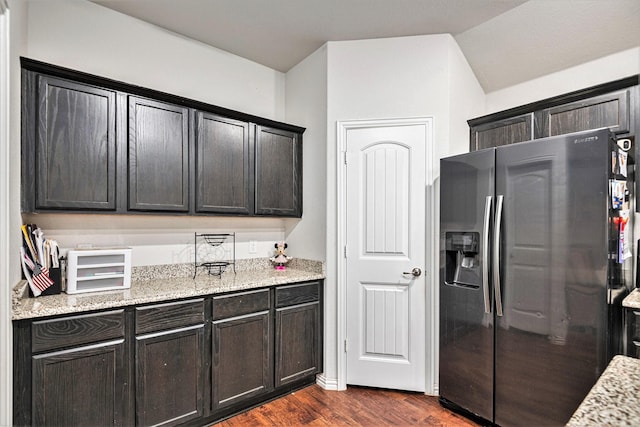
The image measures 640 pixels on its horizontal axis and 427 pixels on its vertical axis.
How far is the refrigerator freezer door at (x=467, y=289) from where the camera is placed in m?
2.20

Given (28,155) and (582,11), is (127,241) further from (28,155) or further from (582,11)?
(582,11)

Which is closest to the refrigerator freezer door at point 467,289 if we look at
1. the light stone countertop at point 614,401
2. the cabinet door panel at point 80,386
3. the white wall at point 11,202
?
the light stone countertop at point 614,401

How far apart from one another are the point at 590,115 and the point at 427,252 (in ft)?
4.77

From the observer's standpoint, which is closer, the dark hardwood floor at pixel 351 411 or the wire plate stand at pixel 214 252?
A: the dark hardwood floor at pixel 351 411

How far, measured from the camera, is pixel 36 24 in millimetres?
2182

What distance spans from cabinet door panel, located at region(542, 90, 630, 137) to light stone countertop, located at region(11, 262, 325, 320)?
2.12m

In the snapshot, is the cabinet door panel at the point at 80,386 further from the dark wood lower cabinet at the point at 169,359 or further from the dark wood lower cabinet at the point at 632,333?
the dark wood lower cabinet at the point at 632,333

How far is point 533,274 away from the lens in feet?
6.58

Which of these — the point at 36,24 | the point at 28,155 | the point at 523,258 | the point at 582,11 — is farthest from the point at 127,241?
the point at 582,11

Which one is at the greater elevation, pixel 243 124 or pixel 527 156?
pixel 243 124

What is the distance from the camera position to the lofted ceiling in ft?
7.69

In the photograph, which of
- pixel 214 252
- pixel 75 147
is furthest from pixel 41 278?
pixel 214 252

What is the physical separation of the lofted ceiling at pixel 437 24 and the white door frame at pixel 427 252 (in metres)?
0.73

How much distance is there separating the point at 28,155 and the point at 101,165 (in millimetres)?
341
